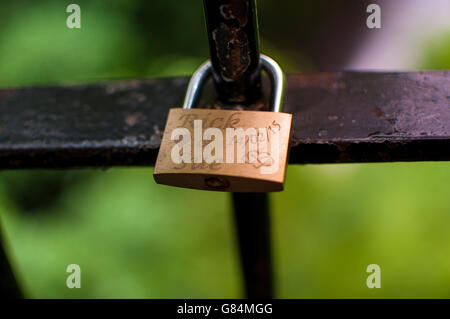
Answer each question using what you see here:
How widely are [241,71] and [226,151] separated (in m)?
0.10

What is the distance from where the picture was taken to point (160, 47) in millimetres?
1665

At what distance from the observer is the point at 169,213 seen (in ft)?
4.83

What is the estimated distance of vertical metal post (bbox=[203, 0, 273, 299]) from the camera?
16.6 inches

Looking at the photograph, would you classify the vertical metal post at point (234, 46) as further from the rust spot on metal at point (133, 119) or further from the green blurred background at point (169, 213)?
the green blurred background at point (169, 213)

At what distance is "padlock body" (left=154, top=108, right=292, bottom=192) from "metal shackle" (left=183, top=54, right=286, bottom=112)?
0.12ft

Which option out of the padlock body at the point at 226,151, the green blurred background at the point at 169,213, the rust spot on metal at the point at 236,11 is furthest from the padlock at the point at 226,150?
the green blurred background at the point at 169,213

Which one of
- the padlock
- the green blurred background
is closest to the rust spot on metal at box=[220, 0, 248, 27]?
the padlock

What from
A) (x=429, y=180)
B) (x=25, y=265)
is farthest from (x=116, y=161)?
(x=429, y=180)

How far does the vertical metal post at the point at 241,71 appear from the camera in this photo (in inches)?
16.6

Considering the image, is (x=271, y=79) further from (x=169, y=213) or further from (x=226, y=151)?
(x=169, y=213)

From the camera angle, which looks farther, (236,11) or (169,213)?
(169,213)

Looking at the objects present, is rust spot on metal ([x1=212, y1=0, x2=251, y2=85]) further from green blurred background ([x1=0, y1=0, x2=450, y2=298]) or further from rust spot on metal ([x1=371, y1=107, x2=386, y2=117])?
green blurred background ([x1=0, y1=0, x2=450, y2=298])

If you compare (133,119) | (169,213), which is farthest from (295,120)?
(169,213)
